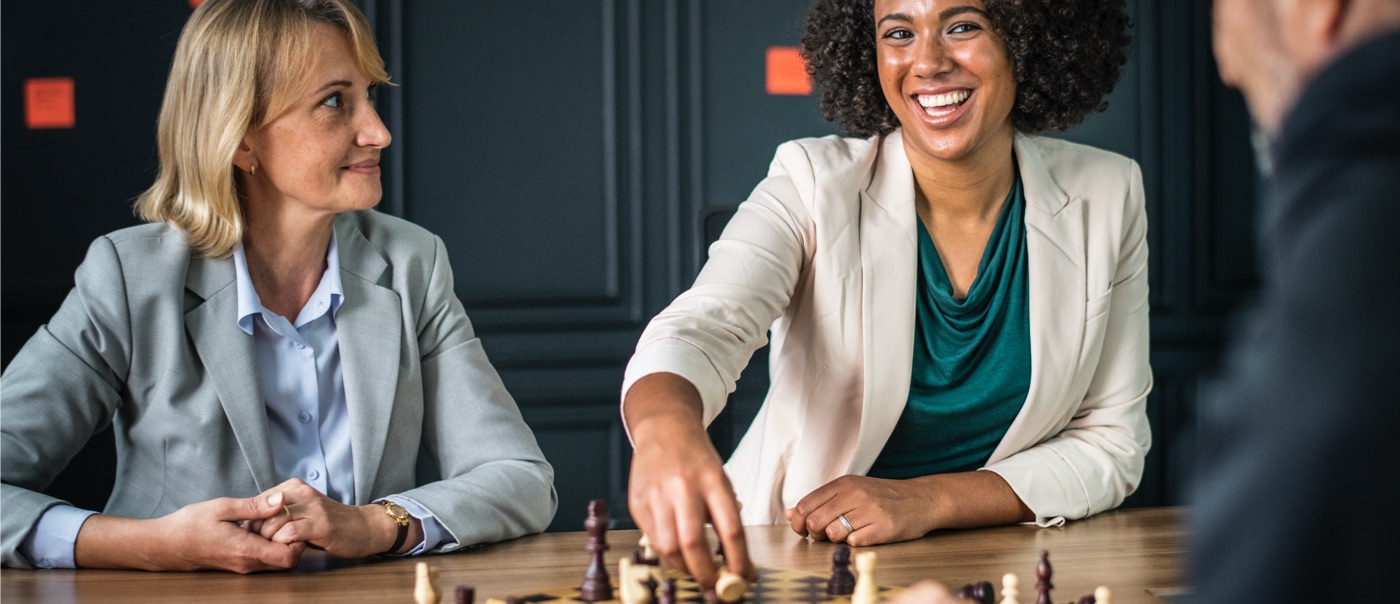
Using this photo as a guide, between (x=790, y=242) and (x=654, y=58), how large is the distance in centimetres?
206

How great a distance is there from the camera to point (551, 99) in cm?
399

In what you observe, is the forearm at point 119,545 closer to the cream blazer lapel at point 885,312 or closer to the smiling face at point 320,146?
the smiling face at point 320,146

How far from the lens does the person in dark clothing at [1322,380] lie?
522 millimetres

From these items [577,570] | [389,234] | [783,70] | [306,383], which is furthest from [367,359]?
[783,70]

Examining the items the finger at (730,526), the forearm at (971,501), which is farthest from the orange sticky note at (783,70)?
the finger at (730,526)

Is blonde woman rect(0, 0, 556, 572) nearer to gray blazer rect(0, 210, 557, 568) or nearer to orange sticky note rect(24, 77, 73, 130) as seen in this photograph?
gray blazer rect(0, 210, 557, 568)

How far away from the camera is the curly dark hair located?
2240 mm

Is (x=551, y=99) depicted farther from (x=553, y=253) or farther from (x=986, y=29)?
(x=986, y=29)

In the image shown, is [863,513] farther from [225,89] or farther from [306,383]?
[225,89]

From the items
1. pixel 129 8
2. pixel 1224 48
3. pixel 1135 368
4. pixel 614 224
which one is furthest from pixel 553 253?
pixel 1224 48

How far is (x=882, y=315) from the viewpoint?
6.91ft

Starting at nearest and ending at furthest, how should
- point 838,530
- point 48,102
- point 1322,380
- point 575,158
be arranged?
point 1322,380
point 838,530
point 48,102
point 575,158

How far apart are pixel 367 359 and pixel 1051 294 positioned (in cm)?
109

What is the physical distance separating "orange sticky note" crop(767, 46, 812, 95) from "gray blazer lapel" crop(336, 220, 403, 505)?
218 centimetres
